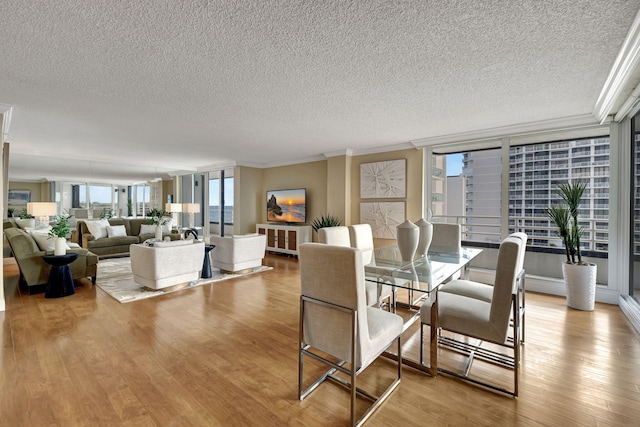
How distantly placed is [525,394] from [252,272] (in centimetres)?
417

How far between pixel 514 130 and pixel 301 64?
3400 mm

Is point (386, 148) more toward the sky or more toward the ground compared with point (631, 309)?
more toward the sky

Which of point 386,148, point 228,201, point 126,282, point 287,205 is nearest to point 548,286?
point 386,148

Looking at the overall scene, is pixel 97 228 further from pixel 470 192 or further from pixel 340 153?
pixel 470 192

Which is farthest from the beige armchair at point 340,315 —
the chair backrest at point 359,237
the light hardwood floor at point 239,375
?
the chair backrest at point 359,237

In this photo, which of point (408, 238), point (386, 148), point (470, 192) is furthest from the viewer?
point (386, 148)

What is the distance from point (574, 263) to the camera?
355 centimetres

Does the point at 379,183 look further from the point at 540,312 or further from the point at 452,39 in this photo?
the point at 452,39

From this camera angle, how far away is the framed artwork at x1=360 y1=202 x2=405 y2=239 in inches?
209

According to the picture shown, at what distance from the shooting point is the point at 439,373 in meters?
2.13

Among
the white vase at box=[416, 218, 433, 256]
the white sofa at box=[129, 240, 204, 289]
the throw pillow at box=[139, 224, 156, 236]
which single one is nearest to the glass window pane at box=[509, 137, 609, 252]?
the white vase at box=[416, 218, 433, 256]

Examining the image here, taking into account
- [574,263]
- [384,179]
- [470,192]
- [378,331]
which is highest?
[384,179]

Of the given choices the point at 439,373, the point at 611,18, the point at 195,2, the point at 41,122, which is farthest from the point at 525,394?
the point at 41,122

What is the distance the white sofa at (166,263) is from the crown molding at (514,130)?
3.99 metres
